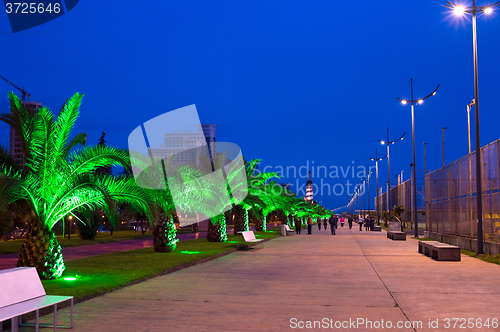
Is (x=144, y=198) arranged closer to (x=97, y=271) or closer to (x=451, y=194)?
(x=97, y=271)

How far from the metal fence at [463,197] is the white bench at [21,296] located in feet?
56.8

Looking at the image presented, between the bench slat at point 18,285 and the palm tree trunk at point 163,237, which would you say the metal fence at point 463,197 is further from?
the bench slat at point 18,285

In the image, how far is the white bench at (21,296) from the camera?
6609mm

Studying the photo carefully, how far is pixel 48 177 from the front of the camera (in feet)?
40.4

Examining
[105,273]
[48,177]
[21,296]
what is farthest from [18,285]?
[105,273]

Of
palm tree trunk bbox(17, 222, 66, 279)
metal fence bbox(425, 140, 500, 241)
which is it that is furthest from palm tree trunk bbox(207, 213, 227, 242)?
palm tree trunk bbox(17, 222, 66, 279)

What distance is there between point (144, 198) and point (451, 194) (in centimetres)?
2041

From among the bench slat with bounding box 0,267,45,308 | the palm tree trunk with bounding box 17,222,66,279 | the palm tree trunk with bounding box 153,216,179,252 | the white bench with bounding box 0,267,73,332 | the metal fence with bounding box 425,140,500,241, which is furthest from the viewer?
the palm tree trunk with bounding box 153,216,179,252

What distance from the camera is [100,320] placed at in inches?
309

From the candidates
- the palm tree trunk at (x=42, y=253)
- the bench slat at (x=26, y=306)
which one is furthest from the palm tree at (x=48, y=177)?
the bench slat at (x=26, y=306)

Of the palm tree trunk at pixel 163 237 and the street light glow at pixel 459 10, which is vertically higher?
the street light glow at pixel 459 10

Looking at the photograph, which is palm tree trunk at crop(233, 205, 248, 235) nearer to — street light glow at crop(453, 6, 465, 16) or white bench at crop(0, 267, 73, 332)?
street light glow at crop(453, 6, 465, 16)

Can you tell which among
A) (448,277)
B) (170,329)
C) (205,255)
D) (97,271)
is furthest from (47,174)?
(448,277)

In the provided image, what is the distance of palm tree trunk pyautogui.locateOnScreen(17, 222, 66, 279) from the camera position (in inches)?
472
